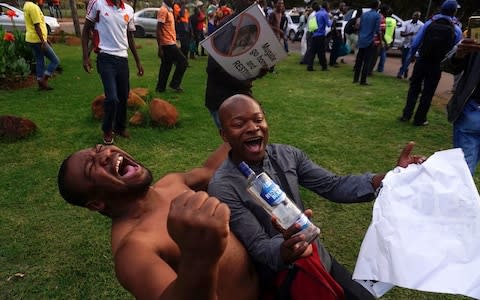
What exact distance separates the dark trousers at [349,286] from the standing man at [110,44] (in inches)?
154

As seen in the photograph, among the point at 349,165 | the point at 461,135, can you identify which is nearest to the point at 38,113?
the point at 349,165

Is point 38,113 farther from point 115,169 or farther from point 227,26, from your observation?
point 115,169

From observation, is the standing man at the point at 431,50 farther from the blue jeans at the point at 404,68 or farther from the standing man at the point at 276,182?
the standing man at the point at 276,182

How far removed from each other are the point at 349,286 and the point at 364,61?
8.47 meters

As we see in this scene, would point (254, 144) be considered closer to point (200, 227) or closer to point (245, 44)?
point (200, 227)

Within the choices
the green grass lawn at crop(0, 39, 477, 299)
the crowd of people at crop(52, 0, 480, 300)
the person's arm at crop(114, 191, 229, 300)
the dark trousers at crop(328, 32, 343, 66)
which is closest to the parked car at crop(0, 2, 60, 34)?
the green grass lawn at crop(0, 39, 477, 299)

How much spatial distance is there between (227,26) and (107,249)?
2.11 metres

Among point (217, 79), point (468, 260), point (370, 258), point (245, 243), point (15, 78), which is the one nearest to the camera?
point (468, 260)

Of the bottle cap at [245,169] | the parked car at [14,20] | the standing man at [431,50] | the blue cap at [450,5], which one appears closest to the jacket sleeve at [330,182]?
the bottle cap at [245,169]

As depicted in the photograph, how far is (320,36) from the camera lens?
11.1 meters

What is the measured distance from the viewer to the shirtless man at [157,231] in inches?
38.8

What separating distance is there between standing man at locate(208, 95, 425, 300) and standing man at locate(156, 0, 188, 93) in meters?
6.22

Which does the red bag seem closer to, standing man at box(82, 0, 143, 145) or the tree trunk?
standing man at box(82, 0, 143, 145)

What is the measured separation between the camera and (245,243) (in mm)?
1720
